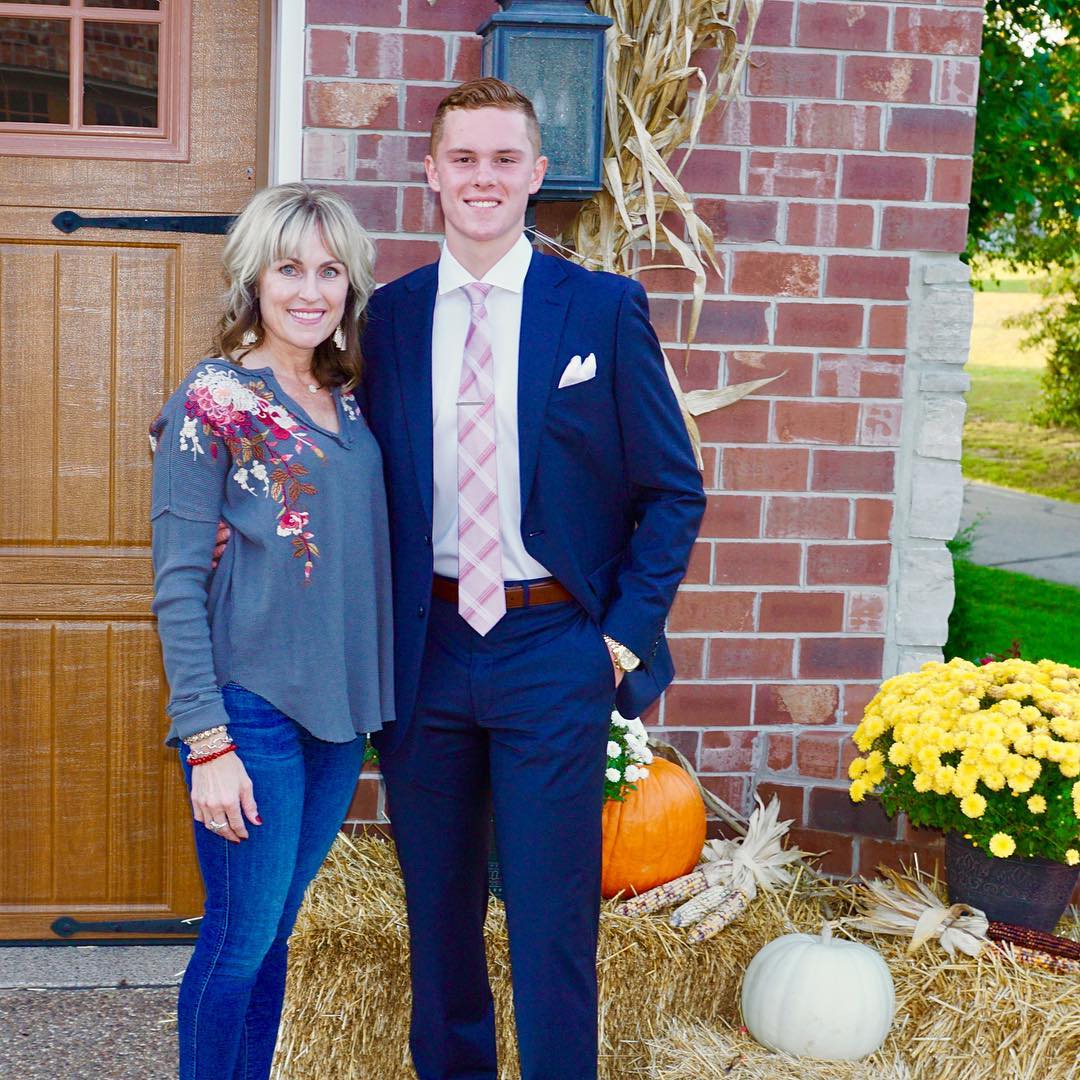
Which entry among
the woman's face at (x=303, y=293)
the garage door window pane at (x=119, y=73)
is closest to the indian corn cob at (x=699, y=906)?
the woman's face at (x=303, y=293)

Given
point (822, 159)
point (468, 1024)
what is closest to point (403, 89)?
point (822, 159)

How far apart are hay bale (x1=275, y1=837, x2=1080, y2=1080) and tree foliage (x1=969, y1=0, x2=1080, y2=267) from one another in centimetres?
417

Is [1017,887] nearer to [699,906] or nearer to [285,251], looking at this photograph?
[699,906]

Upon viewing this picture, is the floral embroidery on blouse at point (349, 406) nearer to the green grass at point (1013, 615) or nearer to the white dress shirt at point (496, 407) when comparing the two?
the white dress shirt at point (496, 407)

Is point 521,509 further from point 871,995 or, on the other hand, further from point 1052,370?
point 1052,370

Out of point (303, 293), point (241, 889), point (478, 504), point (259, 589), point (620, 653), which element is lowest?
point (241, 889)

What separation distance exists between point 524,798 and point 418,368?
826 mm

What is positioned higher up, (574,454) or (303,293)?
(303,293)

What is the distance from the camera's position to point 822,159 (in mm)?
3641

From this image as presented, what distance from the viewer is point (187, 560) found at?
2.30 m

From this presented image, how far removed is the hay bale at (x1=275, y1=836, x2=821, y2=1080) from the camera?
3.15 meters

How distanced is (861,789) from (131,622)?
1.99m

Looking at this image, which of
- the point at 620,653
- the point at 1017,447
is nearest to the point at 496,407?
the point at 620,653

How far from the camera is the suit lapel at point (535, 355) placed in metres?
2.56
